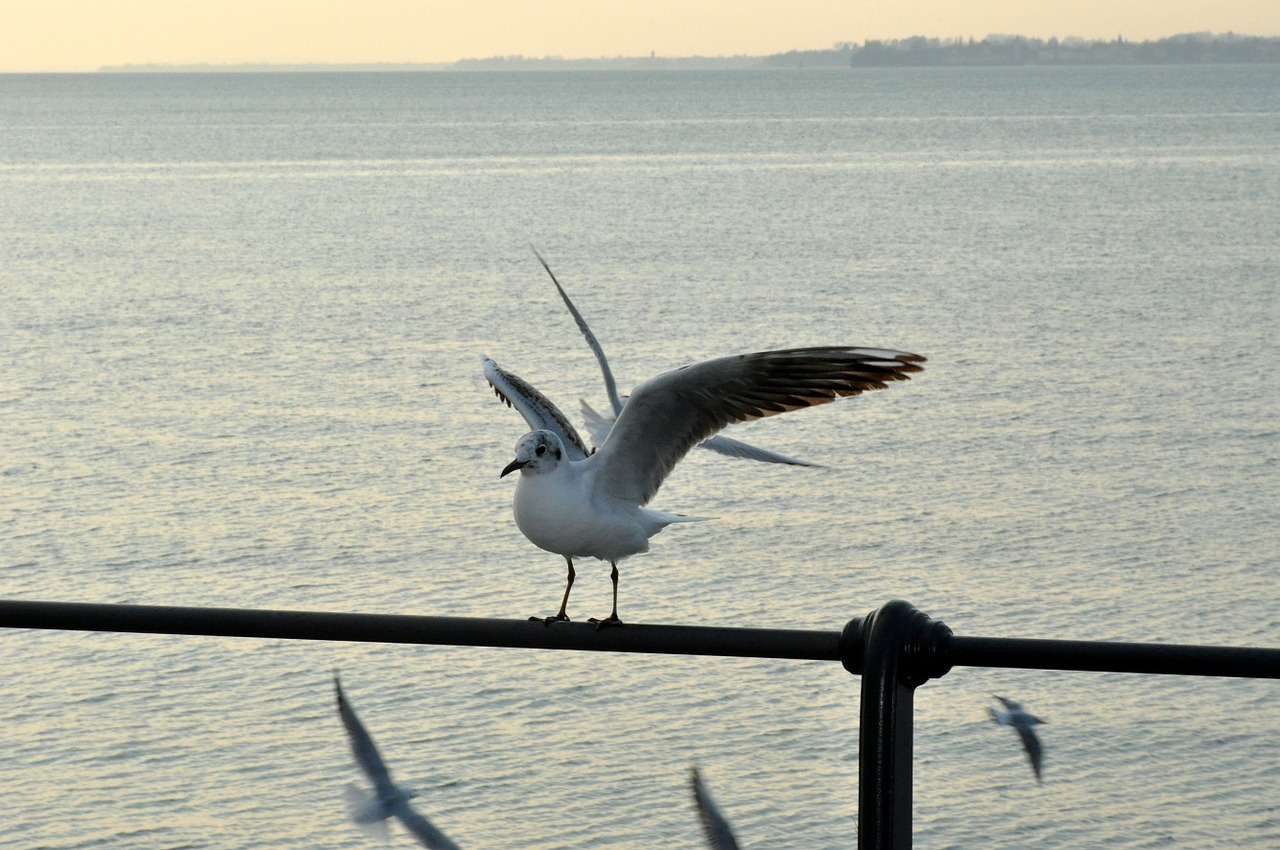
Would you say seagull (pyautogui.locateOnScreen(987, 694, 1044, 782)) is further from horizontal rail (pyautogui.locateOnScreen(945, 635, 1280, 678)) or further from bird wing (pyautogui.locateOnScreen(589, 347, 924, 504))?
horizontal rail (pyautogui.locateOnScreen(945, 635, 1280, 678))

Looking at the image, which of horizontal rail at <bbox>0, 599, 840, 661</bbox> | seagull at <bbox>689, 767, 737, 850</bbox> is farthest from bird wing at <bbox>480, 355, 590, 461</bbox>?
horizontal rail at <bbox>0, 599, 840, 661</bbox>

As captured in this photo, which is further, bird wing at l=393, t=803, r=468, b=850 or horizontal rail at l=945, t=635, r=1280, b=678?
bird wing at l=393, t=803, r=468, b=850

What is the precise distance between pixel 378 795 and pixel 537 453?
780mm

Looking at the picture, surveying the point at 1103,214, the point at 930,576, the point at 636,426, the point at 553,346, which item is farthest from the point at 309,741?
the point at 1103,214

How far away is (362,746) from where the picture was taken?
2994 millimetres

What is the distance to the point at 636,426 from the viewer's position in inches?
150

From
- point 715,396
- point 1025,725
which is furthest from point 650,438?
point 1025,725

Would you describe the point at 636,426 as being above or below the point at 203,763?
above

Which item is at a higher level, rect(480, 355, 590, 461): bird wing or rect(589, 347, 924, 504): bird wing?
rect(589, 347, 924, 504): bird wing

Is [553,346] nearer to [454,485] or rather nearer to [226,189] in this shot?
[454,485]

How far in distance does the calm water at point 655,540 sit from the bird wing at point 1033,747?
239 mm

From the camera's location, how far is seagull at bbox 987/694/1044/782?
15.2 m

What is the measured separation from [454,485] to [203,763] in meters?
9.00

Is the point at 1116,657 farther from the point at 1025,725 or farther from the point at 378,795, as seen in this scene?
the point at 1025,725
